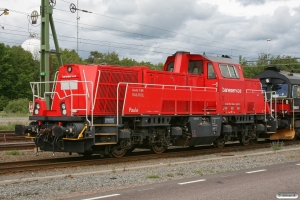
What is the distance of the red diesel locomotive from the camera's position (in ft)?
43.4

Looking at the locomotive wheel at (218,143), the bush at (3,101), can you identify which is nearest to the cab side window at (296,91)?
the locomotive wheel at (218,143)

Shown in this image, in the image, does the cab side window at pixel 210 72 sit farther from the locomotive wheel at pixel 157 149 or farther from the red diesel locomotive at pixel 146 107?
the locomotive wheel at pixel 157 149

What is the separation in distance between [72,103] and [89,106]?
553 millimetres

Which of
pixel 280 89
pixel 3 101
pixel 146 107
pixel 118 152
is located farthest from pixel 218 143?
pixel 3 101

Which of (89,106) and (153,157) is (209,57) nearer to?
(153,157)

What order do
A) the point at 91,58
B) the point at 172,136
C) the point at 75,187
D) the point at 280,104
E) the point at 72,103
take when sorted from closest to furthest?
the point at 75,187
the point at 72,103
the point at 172,136
the point at 280,104
the point at 91,58

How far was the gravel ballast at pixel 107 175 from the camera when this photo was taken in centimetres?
864

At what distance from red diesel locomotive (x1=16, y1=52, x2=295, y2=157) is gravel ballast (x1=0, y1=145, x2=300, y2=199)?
3.69 feet

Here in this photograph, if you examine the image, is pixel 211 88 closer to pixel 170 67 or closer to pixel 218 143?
pixel 170 67

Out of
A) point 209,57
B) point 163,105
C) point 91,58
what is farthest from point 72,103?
point 91,58

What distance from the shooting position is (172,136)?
15859 mm

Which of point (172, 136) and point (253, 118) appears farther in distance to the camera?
point (253, 118)

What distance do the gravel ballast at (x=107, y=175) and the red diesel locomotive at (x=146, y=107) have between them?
1.13 metres

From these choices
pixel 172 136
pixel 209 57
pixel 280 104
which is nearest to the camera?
pixel 172 136
